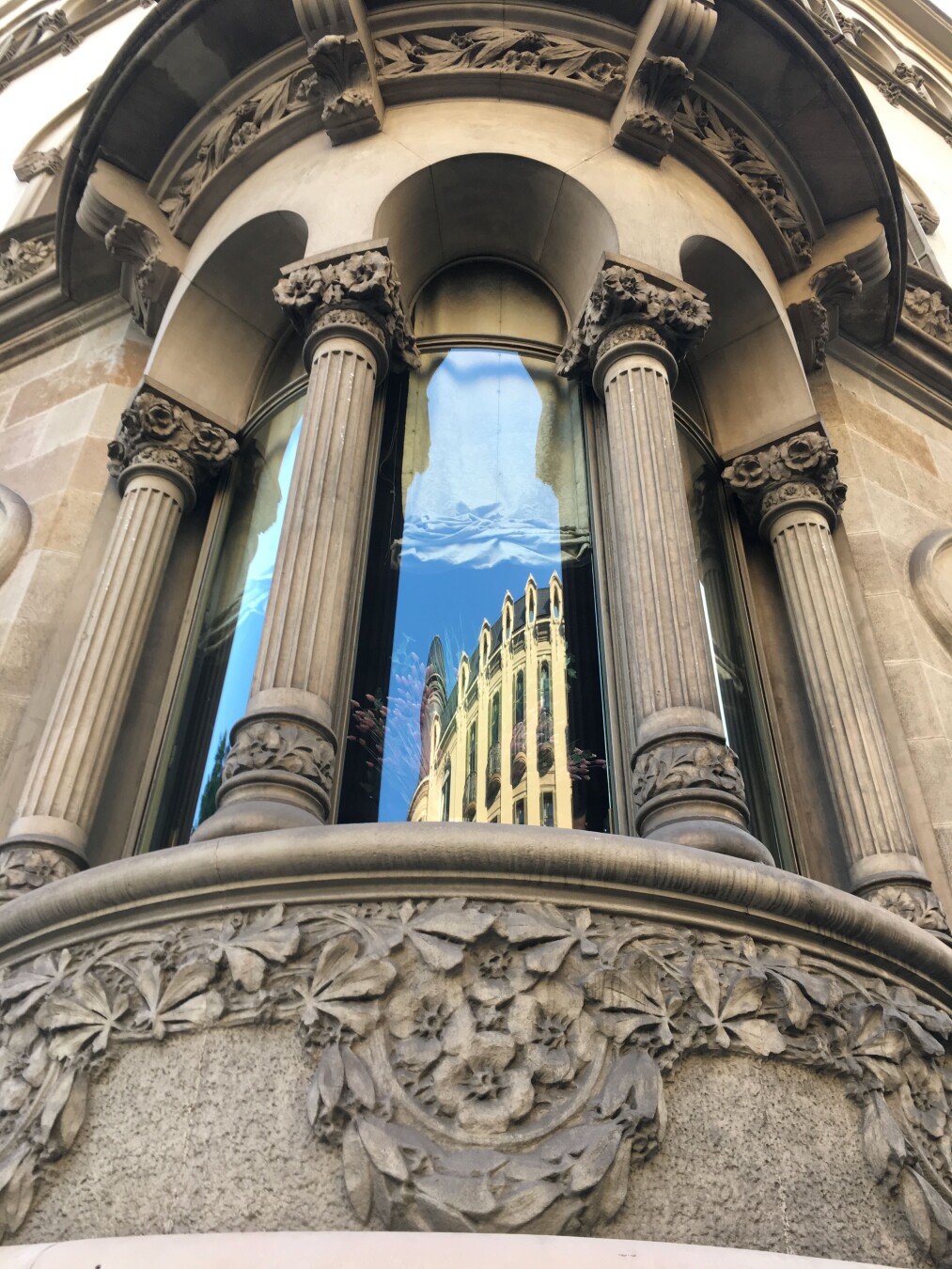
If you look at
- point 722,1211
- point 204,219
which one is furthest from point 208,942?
point 204,219

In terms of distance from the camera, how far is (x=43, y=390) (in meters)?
10.1

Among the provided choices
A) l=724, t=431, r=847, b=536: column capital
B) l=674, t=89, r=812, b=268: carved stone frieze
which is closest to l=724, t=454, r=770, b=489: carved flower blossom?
l=724, t=431, r=847, b=536: column capital

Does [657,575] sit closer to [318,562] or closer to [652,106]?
[318,562]

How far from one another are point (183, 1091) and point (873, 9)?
23.1 metres

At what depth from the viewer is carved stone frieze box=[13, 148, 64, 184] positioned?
1538 centimetres

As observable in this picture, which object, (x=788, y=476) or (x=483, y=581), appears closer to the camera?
(x=483, y=581)

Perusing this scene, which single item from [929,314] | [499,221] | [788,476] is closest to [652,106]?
[499,221]

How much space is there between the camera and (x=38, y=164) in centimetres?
1564

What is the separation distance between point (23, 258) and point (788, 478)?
8.07 m

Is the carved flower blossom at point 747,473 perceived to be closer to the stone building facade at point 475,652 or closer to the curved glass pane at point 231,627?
the stone building facade at point 475,652

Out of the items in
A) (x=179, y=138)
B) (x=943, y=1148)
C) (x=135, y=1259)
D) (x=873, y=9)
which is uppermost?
(x=873, y=9)

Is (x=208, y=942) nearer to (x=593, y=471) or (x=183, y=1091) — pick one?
(x=183, y=1091)

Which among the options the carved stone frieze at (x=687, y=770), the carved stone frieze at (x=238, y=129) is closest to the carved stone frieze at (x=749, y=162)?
the carved stone frieze at (x=238, y=129)

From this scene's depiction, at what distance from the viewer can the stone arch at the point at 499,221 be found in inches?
316
